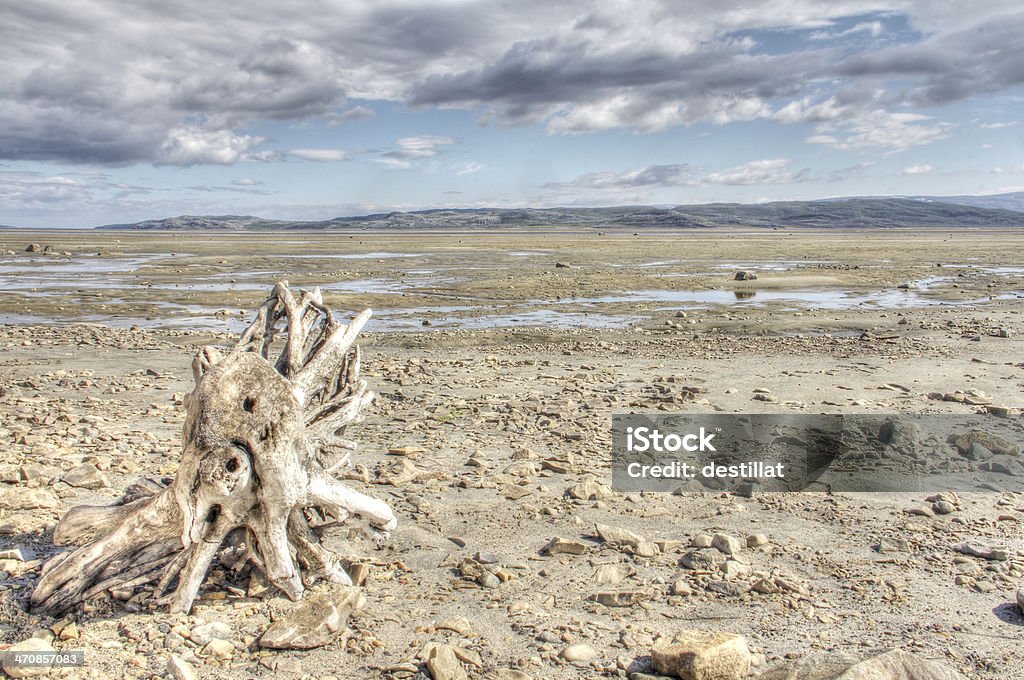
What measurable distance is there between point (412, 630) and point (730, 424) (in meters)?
6.55

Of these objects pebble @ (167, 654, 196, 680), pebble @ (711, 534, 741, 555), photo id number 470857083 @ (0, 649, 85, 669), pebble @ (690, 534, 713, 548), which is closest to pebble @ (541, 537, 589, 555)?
pebble @ (690, 534, 713, 548)

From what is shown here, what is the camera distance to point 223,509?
17.7 feet

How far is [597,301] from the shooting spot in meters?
27.3

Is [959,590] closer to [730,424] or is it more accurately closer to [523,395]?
[730,424]

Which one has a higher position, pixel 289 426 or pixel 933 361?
pixel 289 426

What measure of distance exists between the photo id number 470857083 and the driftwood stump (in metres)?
0.50

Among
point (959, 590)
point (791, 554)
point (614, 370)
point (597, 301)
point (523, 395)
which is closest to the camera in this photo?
point (959, 590)

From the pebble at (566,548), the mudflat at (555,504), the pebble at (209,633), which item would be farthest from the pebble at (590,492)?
the pebble at (209,633)

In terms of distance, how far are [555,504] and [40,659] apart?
458cm

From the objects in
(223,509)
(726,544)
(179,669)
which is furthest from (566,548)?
(179,669)

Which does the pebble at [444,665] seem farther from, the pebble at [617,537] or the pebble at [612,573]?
the pebble at [617,537]

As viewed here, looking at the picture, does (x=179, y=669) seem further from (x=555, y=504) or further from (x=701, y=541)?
(x=701, y=541)

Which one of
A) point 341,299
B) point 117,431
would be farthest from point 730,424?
point 341,299

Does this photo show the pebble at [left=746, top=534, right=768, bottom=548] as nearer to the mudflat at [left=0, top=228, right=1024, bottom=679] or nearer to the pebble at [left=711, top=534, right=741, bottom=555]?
the mudflat at [left=0, top=228, right=1024, bottom=679]
